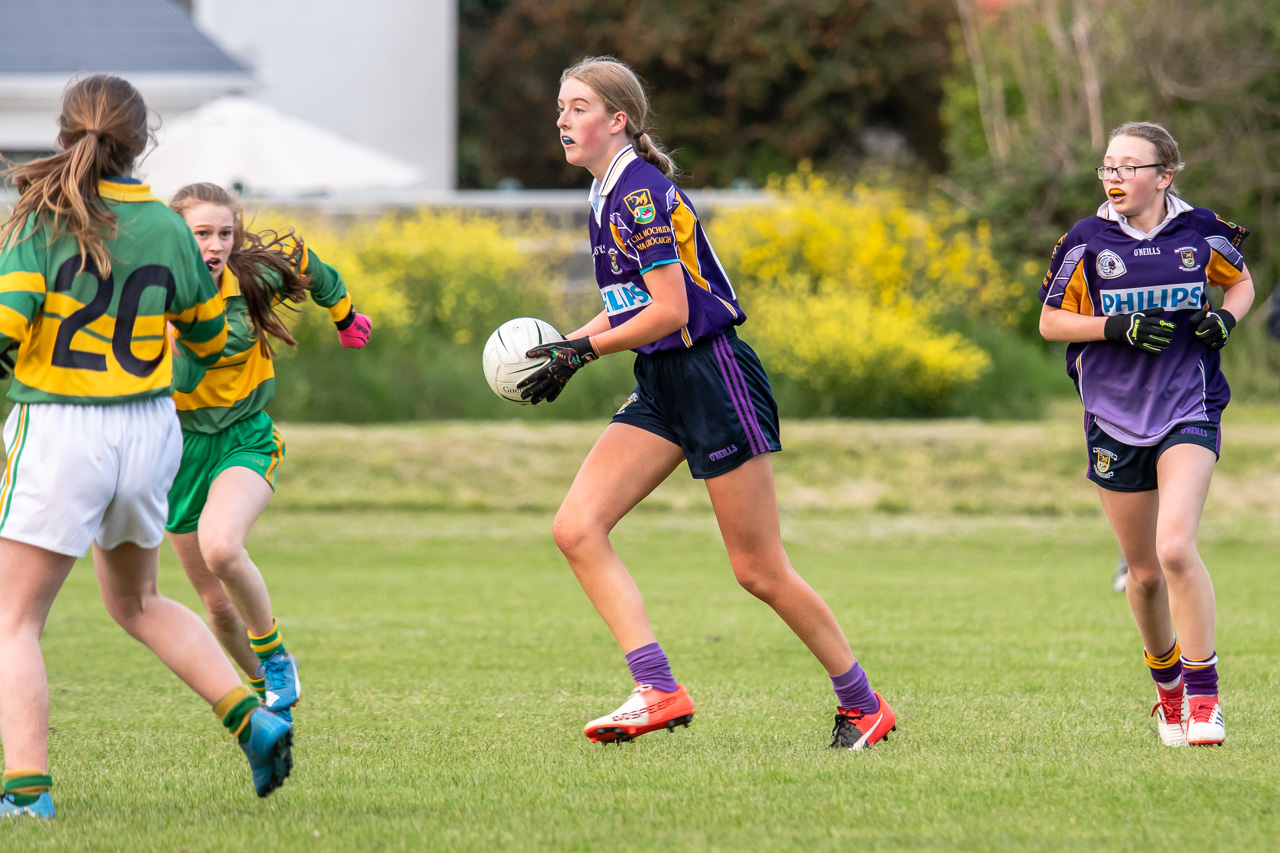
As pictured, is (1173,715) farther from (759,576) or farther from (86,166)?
(86,166)

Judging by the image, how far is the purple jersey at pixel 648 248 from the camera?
4.52m

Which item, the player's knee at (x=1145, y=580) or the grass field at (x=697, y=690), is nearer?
the grass field at (x=697, y=690)

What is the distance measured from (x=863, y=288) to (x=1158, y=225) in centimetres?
1349

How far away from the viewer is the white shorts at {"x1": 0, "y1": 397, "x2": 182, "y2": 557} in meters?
3.64

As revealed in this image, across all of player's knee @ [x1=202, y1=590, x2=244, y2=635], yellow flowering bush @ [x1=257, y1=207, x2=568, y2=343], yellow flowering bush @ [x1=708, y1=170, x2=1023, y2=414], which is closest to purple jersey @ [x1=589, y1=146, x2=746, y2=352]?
player's knee @ [x1=202, y1=590, x2=244, y2=635]

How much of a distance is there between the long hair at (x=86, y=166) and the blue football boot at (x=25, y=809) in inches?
53.5

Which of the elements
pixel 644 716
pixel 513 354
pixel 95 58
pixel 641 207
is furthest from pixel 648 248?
pixel 95 58

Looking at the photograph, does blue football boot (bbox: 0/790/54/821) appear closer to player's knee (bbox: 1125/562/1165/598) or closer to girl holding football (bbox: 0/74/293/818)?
girl holding football (bbox: 0/74/293/818)

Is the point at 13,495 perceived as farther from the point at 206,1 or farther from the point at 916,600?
the point at 206,1

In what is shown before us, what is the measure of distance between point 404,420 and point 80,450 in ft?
43.8

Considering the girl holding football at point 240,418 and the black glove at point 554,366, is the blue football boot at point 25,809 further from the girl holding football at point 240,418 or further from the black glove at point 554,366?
the black glove at point 554,366

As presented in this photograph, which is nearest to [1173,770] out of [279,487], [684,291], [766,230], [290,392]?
[684,291]

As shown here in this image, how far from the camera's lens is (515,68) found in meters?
34.1

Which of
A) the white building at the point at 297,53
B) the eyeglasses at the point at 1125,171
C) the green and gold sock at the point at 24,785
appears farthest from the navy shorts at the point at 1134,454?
the white building at the point at 297,53
